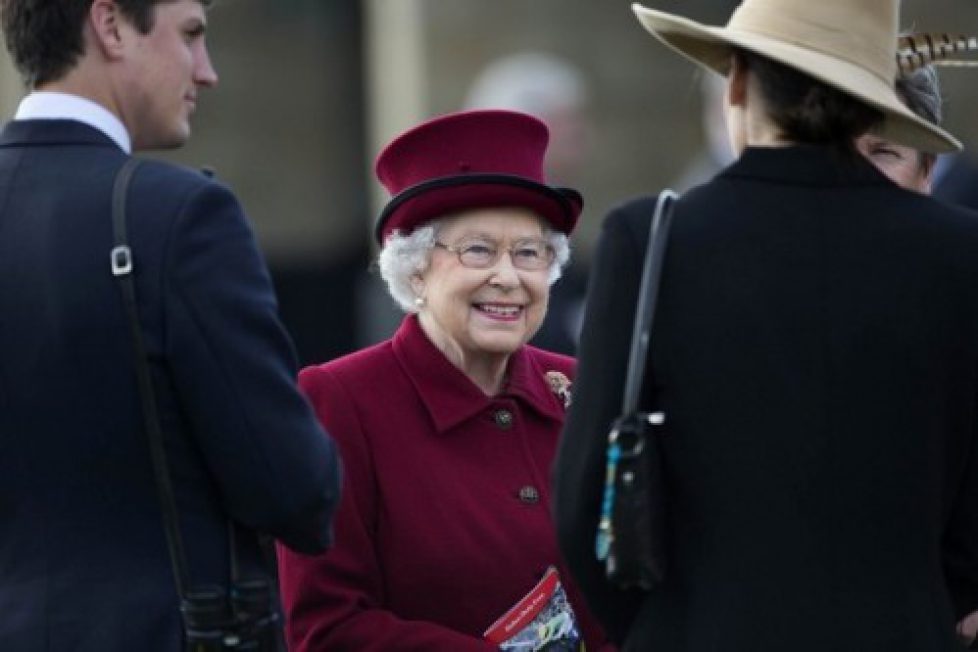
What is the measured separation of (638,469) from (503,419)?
110cm

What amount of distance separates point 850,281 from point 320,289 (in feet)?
27.0

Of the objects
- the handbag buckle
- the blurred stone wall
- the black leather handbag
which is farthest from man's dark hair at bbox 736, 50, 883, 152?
the blurred stone wall

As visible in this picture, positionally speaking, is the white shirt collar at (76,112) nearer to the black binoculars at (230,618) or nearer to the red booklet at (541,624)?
the black binoculars at (230,618)

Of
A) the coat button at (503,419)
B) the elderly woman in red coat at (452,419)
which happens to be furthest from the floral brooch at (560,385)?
the coat button at (503,419)

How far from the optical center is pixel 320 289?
12.2 metres

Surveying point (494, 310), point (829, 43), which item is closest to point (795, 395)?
point (829, 43)

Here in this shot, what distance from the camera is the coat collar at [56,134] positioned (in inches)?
171

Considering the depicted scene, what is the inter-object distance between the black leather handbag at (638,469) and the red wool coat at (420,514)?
0.72m

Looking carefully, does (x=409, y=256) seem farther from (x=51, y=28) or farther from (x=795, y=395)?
(x=795, y=395)

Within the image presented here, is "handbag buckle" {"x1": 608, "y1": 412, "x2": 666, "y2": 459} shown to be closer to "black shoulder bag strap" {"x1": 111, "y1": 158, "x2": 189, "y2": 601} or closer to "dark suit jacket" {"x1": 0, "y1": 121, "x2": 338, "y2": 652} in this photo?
"dark suit jacket" {"x1": 0, "y1": 121, "x2": 338, "y2": 652}

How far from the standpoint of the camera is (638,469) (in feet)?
13.1

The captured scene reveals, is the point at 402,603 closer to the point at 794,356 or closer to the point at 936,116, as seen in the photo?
the point at 794,356

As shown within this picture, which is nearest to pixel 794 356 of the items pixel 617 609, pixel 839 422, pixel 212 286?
pixel 839 422

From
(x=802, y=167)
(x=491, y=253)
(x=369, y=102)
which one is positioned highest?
(x=802, y=167)
